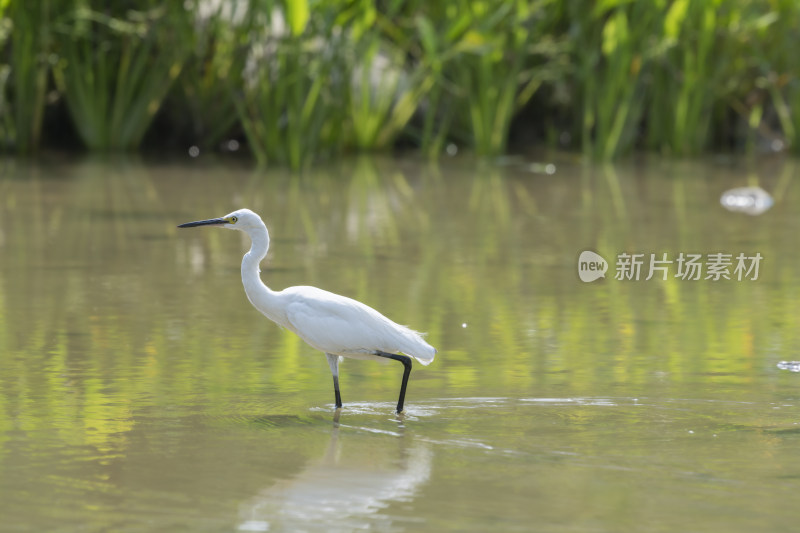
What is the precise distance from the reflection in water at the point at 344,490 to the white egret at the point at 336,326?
1.10 feet

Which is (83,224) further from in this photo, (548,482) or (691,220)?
(548,482)

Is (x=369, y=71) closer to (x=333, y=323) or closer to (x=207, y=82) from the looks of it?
(x=207, y=82)

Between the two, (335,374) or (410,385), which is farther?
(410,385)

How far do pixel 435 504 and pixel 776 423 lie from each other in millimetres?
1281

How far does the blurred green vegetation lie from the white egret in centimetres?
681

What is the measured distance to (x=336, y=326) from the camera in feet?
13.9

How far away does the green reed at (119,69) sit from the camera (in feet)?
40.9

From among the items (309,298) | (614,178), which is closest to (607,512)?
(309,298)

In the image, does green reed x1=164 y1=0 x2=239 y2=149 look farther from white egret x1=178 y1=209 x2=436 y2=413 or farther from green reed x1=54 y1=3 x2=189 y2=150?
white egret x1=178 y1=209 x2=436 y2=413

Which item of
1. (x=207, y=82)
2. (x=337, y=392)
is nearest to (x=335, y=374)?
(x=337, y=392)

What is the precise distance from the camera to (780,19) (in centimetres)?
1381

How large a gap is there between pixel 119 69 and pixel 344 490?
411 inches

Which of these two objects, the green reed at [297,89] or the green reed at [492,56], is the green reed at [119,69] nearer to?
the green reed at [297,89]

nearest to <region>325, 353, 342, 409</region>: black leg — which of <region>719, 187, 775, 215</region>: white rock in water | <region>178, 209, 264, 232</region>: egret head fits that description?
<region>178, 209, 264, 232</region>: egret head
